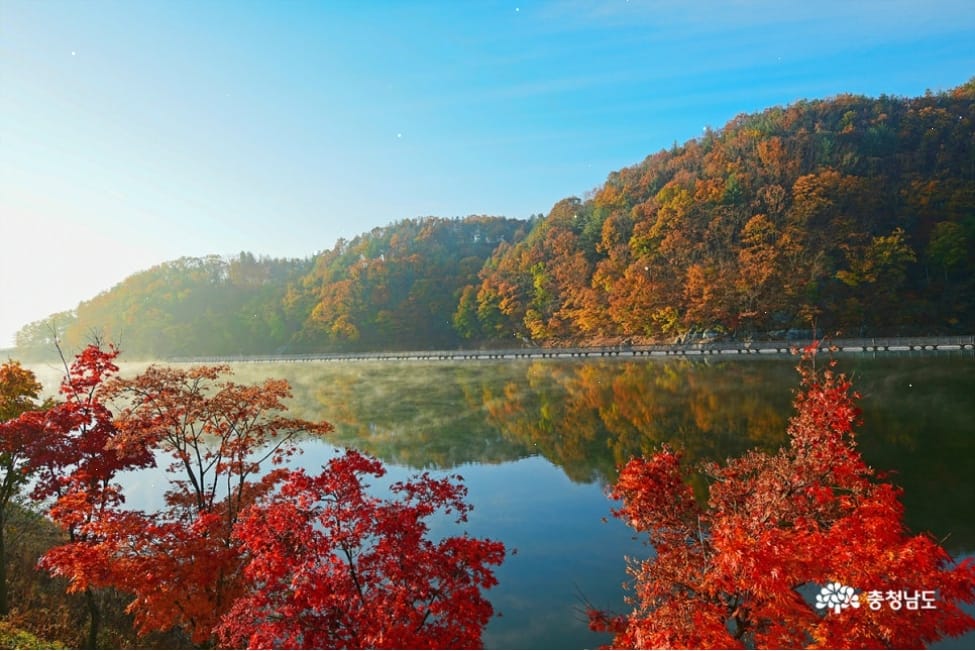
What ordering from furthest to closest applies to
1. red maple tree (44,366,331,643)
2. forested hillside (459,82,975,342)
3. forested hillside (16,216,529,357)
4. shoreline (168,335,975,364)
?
forested hillside (16,216,529,357) → forested hillside (459,82,975,342) → shoreline (168,335,975,364) → red maple tree (44,366,331,643)

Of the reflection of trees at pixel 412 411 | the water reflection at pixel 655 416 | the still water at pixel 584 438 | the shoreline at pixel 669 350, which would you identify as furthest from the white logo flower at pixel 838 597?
the shoreline at pixel 669 350

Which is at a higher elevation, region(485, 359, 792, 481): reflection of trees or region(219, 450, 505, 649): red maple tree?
region(219, 450, 505, 649): red maple tree

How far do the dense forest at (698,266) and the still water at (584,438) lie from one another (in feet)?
31.5

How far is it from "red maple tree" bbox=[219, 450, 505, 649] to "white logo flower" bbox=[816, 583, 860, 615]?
2.92 m

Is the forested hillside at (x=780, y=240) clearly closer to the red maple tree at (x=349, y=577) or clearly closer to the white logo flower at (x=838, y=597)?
the white logo flower at (x=838, y=597)

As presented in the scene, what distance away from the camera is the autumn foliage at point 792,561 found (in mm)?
4398

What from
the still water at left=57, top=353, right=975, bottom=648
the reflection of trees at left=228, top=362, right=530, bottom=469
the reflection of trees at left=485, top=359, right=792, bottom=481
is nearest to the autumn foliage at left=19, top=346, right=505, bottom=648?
the still water at left=57, top=353, right=975, bottom=648

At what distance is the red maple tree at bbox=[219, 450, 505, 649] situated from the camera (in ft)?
16.1

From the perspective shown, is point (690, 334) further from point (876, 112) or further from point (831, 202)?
point (876, 112)

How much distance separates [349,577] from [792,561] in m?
3.98

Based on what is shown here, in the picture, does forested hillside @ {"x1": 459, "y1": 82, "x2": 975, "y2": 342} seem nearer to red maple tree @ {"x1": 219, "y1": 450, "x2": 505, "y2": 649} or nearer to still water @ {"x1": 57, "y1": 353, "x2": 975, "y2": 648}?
still water @ {"x1": 57, "y1": 353, "x2": 975, "y2": 648}

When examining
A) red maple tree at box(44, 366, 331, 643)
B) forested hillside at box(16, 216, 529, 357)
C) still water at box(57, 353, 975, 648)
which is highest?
forested hillside at box(16, 216, 529, 357)

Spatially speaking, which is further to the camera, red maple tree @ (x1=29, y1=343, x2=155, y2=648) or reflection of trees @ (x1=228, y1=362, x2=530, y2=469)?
reflection of trees @ (x1=228, y1=362, x2=530, y2=469)

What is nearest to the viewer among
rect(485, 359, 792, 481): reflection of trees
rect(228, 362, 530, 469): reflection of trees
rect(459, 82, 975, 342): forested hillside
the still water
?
the still water
